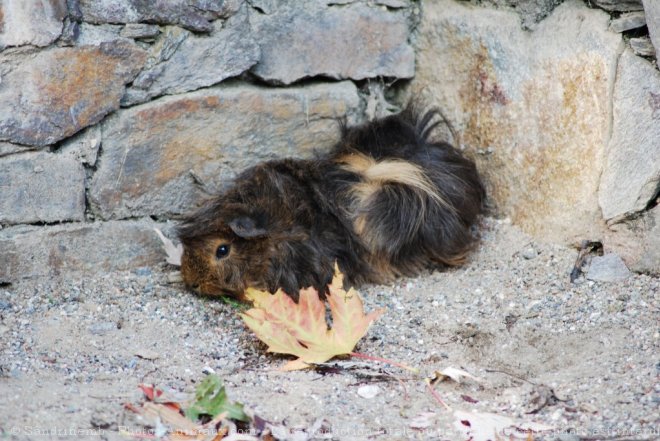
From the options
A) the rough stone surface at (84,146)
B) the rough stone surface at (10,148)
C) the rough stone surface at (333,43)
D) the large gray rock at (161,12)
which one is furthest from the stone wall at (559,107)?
the rough stone surface at (10,148)

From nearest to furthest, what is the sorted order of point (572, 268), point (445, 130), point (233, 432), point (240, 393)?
1. point (233, 432)
2. point (240, 393)
3. point (572, 268)
4. point (445, 130)

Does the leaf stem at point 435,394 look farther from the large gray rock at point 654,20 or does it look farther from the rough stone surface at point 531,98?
the large gray rock at point 654,20

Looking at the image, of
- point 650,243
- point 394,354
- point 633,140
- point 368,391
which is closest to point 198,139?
point 394,354

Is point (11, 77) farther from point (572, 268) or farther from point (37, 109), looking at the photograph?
point (572, 268)

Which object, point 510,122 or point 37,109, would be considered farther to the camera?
point 510,122


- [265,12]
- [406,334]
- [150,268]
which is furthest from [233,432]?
[265,12]

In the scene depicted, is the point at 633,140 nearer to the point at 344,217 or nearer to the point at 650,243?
the point at 650,243

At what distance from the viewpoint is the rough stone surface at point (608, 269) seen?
306 cm

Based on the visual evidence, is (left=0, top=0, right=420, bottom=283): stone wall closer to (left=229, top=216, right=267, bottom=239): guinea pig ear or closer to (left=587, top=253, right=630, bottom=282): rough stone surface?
(left=229, top=216, right=267, bottom=239): guinea pig ear

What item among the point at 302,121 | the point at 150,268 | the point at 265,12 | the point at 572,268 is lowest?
the point at 150,268

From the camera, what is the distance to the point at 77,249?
3189 millimetres

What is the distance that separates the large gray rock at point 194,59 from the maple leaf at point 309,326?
37.7 inches

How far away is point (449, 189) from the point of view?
3.37 meters

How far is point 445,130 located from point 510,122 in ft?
1.12
